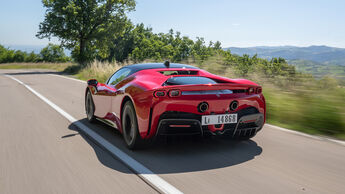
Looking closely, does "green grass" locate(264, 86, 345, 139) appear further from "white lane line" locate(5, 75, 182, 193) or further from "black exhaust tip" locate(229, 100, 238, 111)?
"white lane line" locate(5, 75, 182, 193)

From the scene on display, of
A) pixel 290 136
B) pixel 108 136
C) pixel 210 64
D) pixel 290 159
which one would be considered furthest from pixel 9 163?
pixel 210 64

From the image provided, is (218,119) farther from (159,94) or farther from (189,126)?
(159,94)

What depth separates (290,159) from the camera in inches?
162

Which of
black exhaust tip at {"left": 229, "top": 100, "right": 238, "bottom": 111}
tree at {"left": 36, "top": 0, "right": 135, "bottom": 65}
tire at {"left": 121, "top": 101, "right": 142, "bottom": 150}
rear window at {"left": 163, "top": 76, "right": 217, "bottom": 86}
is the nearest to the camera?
black exhaust tip at {"left": 229, "top": 100, "right": 238, "bottom": 111}

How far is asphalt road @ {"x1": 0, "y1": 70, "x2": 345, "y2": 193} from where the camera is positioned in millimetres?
3188

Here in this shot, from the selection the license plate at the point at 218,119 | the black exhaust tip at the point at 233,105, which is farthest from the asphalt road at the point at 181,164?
the black exhaust tip at the point at 233,105

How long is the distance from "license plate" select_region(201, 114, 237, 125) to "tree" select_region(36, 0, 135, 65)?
110 feet

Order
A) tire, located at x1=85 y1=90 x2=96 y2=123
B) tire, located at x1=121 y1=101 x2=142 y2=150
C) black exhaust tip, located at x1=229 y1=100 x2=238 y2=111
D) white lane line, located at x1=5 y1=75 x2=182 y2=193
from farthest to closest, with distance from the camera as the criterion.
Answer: tire, located at x1=85 y1=90 x2=96 y2=123 → tire, located at x1=121 y1=101 x2=142 y2=150 → black exhaust tip, located at x1=229 y1=100 x2=238 y2=111 → white lane line, located at x1=5 y1=75 x2=182 y2=193

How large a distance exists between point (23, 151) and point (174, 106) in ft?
7.37

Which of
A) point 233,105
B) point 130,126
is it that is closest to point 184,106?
point 233,105

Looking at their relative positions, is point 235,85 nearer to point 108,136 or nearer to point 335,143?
point 335,143

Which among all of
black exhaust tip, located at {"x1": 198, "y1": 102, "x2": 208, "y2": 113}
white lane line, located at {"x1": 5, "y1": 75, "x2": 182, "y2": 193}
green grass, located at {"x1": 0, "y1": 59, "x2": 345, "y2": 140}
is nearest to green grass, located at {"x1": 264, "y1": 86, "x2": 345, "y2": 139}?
green grass, located at {"x1": 0, "y1": 59, "x2": 345, "y2": 140}

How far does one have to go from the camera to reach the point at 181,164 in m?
3.85

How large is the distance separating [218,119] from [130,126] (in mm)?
1240
